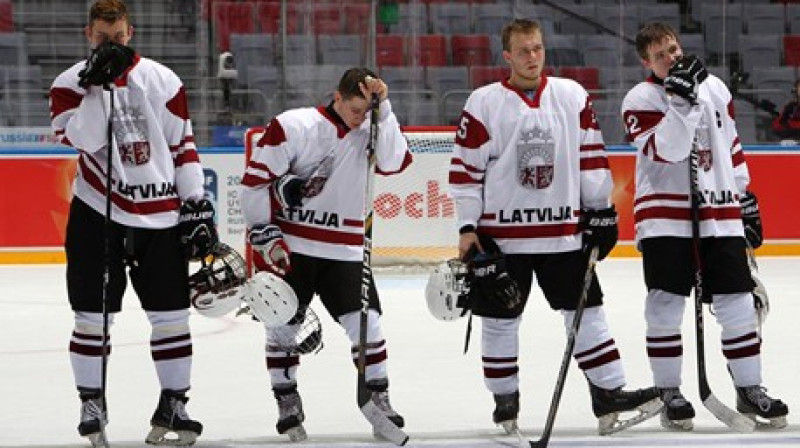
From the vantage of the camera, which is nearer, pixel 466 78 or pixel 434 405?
pixel 434 405

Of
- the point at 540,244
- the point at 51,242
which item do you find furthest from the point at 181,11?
the point at 540,244

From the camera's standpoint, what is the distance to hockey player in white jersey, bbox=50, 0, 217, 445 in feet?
14.8

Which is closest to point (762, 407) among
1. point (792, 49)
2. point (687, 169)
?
point (687, 169)

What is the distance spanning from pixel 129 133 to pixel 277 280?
536mm

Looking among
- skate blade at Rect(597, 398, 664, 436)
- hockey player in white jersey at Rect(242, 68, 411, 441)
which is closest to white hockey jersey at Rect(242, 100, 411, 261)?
hockey player in white jersey at Rect(242, 68, 411, 441)

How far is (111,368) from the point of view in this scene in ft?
20.1

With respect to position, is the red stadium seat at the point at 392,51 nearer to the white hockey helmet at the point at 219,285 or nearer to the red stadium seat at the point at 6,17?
the red stadium seat at the point at 6,17

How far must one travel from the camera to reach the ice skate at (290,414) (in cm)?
464

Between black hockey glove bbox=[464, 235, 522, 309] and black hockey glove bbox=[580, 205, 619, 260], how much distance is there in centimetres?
24

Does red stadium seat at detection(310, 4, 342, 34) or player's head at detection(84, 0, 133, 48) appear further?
red stadium seat at detection(310, 4, 342, 34)

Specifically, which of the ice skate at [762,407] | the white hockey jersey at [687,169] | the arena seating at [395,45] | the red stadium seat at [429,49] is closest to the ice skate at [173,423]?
the white hockey jersey at [687,169]

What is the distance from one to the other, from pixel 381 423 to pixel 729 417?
950mm

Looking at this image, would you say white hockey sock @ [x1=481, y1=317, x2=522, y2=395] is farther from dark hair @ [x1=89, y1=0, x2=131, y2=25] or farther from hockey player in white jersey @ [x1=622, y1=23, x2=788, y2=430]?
dark hair @ [x1=89, y1=0, x2=131, y2=25]

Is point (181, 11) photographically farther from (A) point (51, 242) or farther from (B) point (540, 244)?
(B) point (540, 244)
